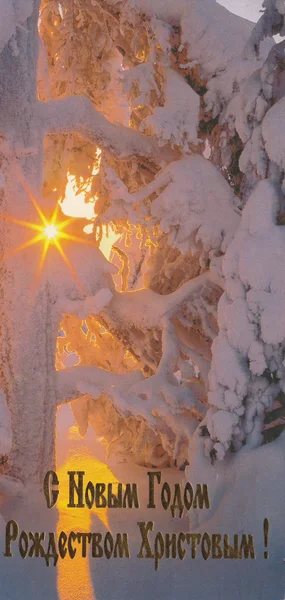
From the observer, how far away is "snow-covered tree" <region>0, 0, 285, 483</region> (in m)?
5.52

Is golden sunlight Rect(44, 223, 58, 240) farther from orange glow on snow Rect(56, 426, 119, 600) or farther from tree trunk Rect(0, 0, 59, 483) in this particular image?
orange glow on snow Rect(56, 426, 119, 600)

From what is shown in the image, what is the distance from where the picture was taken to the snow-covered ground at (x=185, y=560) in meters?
4.47

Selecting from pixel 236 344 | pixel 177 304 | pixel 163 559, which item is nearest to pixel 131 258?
pixel 177 304

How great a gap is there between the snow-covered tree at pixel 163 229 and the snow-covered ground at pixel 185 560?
14.6 inches

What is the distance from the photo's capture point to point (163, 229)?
255 inches

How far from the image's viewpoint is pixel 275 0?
567cm

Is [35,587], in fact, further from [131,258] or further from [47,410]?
[131,258]

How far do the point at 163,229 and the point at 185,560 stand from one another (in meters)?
3.48

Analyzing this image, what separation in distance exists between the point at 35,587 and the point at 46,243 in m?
3.70

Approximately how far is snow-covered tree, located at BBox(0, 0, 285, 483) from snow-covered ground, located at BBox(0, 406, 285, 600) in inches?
14.6

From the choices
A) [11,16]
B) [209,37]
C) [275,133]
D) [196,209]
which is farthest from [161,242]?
[11,16]

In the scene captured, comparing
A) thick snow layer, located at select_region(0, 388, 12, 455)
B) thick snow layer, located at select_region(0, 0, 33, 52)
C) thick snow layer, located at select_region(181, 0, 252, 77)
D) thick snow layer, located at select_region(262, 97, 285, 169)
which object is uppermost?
thick snow layer, located at select_region(181, 0, 252, 77)

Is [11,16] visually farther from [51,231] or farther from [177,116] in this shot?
[51,231]

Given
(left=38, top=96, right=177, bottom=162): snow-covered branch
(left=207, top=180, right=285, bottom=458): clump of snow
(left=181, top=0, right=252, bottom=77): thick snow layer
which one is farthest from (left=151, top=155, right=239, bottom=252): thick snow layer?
(left=181, top=0, right=252, bottom=77): thick snow layer
